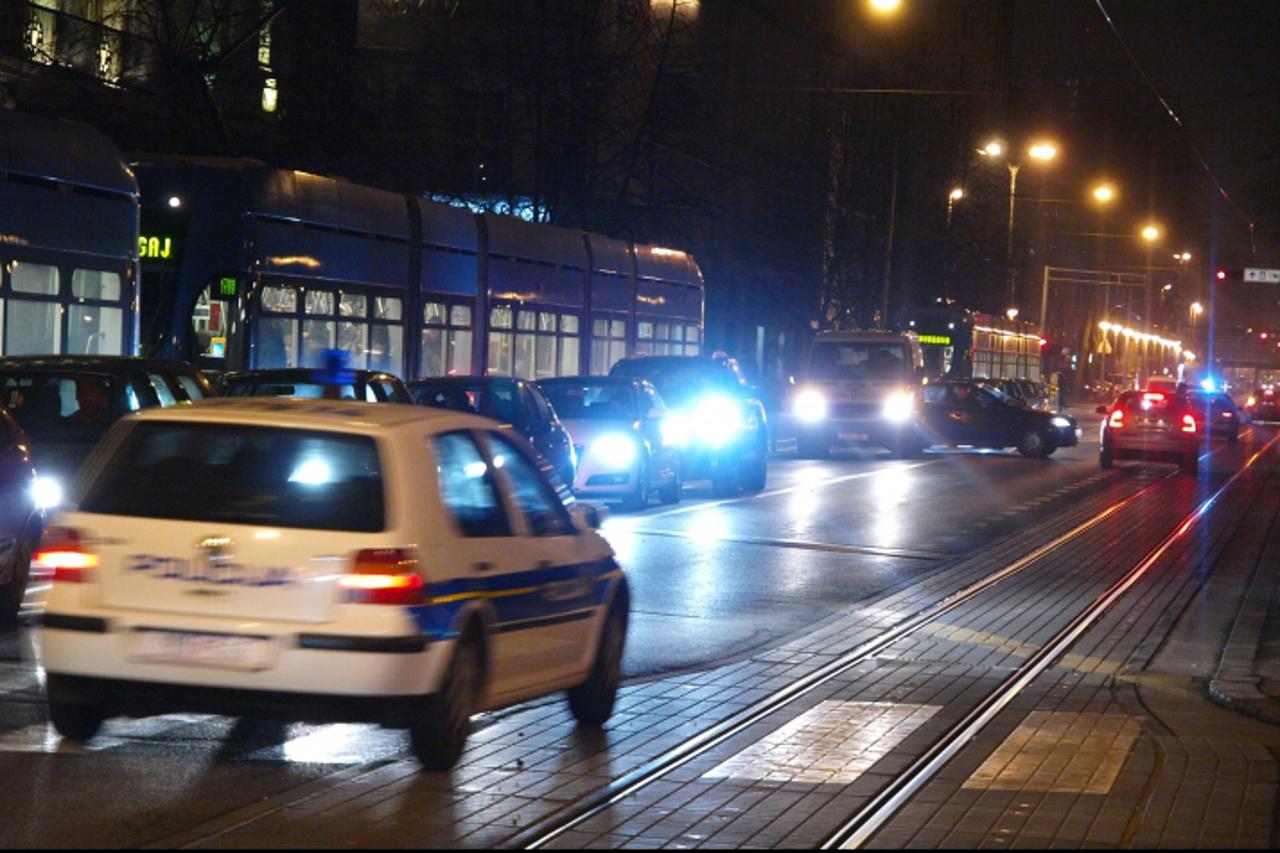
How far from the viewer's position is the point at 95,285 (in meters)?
22.5

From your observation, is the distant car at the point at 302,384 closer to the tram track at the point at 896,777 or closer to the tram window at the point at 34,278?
the tram window at the point at 34,278

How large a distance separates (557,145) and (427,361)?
56.2 feet

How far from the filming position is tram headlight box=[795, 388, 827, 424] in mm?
41416

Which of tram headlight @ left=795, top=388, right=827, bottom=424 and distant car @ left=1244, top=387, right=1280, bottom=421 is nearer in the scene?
tram headlight @ left=795, top=388, right=827, bottom=424

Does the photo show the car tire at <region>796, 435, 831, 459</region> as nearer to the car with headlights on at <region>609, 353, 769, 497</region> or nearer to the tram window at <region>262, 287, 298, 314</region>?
the car with headlights on at <region>609, 353, 769, 497</region>

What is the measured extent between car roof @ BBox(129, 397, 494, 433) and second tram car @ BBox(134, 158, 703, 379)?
10455 mm

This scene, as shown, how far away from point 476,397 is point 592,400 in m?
2.46

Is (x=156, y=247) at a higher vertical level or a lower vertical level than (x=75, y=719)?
higher

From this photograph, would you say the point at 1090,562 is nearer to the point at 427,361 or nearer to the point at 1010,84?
the point at 427,361

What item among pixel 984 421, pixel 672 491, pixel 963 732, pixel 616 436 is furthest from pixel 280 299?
pixel 984 421

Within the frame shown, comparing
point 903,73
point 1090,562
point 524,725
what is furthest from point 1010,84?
point 524,725

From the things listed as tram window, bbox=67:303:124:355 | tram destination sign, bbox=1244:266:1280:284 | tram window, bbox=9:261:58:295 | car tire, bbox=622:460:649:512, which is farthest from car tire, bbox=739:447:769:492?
tram destination sign, bbox=1244:266:1280:284

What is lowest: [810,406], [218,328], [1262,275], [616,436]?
[616,436]

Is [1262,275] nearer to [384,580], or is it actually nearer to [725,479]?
[725,479]
